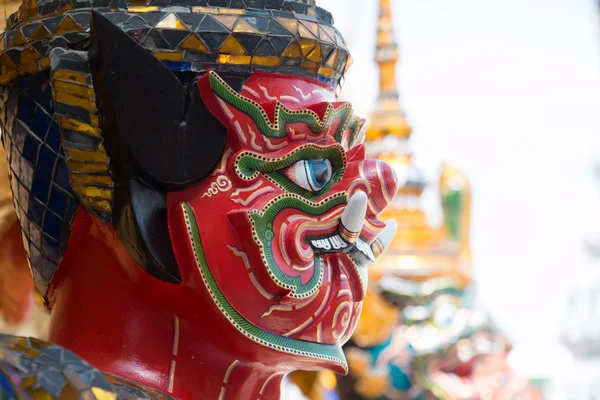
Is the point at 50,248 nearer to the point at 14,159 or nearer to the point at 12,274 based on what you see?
the point at 14,159

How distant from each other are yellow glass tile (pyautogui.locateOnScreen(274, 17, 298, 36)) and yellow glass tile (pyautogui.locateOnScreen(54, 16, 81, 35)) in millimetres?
236

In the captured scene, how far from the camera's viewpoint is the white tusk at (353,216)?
4.37 ft

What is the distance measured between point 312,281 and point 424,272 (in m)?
3.00

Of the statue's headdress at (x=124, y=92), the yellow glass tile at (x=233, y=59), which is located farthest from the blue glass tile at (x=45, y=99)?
the yellow glass tile at (x=233, y=59)

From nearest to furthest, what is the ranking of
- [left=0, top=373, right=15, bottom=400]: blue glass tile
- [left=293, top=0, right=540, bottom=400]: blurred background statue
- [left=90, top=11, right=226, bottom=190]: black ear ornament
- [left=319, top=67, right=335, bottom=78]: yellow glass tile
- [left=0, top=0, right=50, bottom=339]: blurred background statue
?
1. [left=0, top=373, right=15, bottom=400]: blue glass tile
2. [left=90, top=11, right=226, bottom=190]: black ear ornament
3. [left=319, top=67, right=335, bottom=78]: yellow glass tile
4. [left=0, top=0, right=50, bottom=339]: blurred background statue
5. [left=293, top=0, right=540, bottom=400]: blurred background statue

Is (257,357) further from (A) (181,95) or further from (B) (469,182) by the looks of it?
(B) (469,182)

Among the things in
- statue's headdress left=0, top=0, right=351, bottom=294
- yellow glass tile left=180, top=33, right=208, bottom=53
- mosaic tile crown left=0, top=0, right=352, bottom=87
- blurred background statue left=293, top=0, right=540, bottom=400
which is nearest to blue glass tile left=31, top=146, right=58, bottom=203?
statue's headdress left=0, top=0, right=351, bottom=294

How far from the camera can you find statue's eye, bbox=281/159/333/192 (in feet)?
4.43

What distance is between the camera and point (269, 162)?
133 centimetres

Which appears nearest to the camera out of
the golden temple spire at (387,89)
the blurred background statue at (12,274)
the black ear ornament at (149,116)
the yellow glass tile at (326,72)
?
the black ear ornament at (149,116)

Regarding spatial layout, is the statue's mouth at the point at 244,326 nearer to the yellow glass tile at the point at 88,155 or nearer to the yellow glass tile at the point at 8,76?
the yellow glass tile at the point at 88,155

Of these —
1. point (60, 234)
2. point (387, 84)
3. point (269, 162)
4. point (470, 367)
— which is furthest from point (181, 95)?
point (387, 84)

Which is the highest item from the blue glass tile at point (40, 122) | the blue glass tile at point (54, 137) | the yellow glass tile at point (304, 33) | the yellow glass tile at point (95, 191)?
the yellow glass tile at point (304, 33)

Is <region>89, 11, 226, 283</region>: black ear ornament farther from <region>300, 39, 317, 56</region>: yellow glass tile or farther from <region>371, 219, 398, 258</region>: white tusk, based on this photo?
<region>371, 219, 398, 258</region>: white tusk
